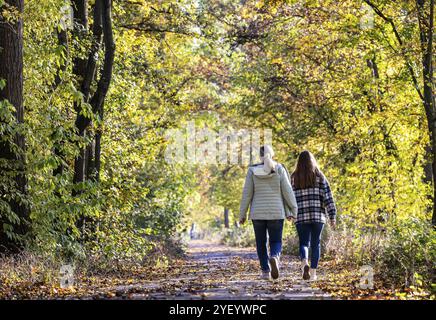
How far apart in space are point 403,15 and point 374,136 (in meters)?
3.45

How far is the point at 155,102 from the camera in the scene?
80.1ft

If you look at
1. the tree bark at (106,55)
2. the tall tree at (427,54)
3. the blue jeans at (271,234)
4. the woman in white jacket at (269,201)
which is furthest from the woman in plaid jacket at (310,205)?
the tree bark at (106,55)

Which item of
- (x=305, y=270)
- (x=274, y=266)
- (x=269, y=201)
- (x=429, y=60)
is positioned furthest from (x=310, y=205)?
(x=429, y=60)

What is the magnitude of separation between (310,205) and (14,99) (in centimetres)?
515

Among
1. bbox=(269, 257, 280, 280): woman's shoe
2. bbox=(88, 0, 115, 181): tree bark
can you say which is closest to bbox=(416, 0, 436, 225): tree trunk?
bbox=(269, 257, 280, 280): woman's shoe

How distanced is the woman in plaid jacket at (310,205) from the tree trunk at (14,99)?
4.44 metres

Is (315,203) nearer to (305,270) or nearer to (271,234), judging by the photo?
(271,234)

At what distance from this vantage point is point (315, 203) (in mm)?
11602

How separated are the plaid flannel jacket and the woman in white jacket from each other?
354 millimetres

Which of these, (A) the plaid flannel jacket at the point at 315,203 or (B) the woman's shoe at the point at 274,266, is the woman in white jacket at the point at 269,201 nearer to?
(B) the woman's shoe at the point at 274,266

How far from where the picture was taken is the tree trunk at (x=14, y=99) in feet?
38.1

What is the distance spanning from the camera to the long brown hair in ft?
38.0

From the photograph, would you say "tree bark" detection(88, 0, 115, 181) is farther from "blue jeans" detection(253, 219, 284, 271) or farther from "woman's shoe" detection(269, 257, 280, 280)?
"woman's shoe" detection(269, 257, 280, 280)
